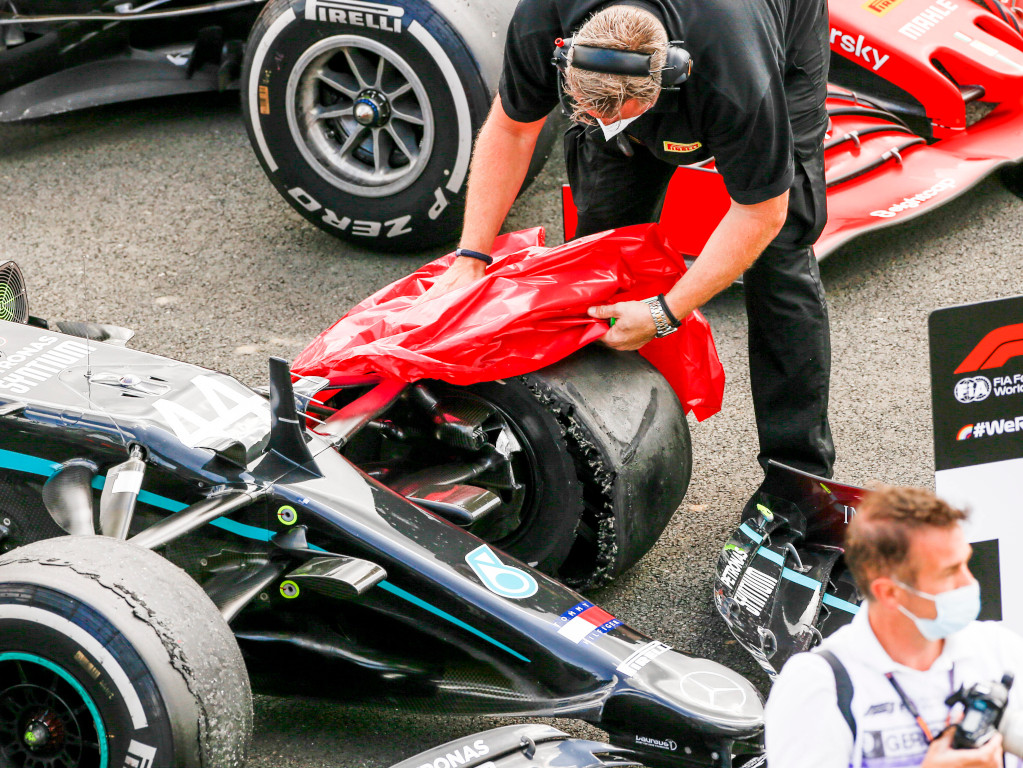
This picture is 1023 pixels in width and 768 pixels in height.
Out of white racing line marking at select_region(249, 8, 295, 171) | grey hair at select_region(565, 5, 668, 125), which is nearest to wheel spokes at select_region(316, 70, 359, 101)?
white racing line marking at select_region(249, 8, 295, 171)

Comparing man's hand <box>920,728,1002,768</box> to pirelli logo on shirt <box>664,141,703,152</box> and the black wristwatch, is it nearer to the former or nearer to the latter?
the black wristwatch

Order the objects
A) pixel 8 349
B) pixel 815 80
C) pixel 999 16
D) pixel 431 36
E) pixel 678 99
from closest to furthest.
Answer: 1. pixel 678 99
2. pixel 8 349
3. pixel 815 80
4. pixel 431 36
5. pixel 999 16

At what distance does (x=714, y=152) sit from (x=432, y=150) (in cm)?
188

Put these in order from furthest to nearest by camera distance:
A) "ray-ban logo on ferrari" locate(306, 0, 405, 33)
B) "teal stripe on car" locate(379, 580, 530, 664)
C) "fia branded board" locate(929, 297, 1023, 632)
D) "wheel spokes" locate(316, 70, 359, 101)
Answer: "wheel spokes" locate(316, 70, 359, 101) → "ray-ban logo on ferrari" locate(306, 0, 405, 33) → "teal stripe on car" locate(379, 580, 530, 664) → "fia branded board" locate(929, 297, 1023, 632)

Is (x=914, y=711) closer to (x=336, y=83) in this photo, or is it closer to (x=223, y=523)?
(x=223, y=523)

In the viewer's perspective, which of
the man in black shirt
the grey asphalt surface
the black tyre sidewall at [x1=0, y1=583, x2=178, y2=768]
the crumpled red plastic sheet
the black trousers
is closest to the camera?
the black tyre sidewall at [x1=0, y1=583, x2=178, y2=768]

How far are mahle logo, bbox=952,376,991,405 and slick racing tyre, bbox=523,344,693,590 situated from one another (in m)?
0.86

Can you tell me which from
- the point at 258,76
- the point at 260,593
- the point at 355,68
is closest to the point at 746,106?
the point at 260,593

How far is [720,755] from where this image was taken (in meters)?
2.32

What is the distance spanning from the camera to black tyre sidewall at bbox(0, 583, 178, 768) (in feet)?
6.74

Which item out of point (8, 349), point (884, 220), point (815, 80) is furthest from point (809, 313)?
point (8, 349)

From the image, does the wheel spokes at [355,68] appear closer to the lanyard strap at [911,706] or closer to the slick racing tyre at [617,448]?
the slick racing tyre at [617,448]

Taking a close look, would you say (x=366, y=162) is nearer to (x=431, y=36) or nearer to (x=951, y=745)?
(x=431, y=36)

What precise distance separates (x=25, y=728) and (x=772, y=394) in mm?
2147
